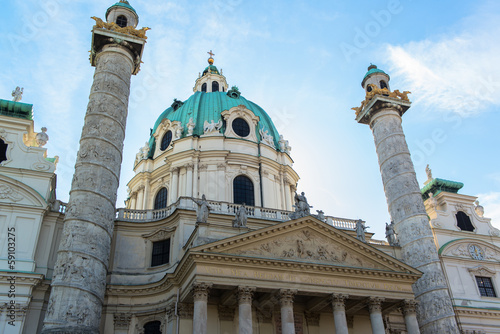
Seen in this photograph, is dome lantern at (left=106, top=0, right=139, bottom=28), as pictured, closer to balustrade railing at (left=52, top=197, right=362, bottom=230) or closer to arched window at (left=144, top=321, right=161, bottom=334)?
balustrade railing at (left=52, top=197, right=362, bottom=230)

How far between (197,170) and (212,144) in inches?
88.6

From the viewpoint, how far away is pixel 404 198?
2703 centimetres

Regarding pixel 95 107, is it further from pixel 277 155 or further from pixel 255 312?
pixel 277 155

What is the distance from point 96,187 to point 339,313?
39.6ft

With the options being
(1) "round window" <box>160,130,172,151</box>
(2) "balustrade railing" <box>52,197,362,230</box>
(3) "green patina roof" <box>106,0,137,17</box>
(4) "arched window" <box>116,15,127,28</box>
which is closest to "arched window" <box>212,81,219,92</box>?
(1) "round window" <box>160,130,172,151</box>

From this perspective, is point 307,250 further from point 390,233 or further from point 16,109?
point 16,109

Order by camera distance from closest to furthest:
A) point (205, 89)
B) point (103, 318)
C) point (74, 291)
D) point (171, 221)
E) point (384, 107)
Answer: point (74, 291) < point (103, 318) < point (171, 221) < point (384, 107) < point (205, 89)

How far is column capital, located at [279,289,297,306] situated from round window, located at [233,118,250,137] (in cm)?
1549

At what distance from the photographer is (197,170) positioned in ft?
100

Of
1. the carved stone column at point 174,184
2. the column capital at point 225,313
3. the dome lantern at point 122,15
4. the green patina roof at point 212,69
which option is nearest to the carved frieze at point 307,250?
the column capital at point 225,313

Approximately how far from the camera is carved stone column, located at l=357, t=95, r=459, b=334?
24.0 m

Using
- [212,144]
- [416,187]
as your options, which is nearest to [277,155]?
[212,144]

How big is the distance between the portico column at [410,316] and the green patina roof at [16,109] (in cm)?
2162

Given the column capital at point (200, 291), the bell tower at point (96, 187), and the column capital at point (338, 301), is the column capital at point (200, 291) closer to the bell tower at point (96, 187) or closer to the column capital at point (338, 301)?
the bell tower at point (96, 187)
